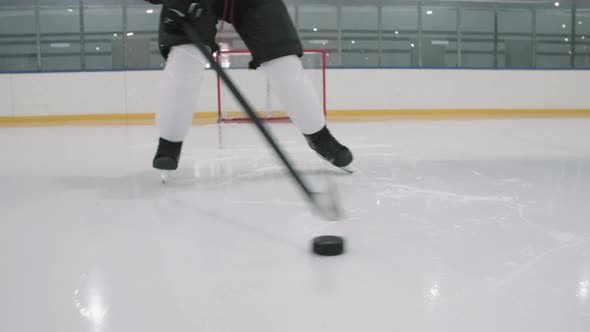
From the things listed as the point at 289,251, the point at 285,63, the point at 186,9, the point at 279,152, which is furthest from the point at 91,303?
the point at 285,63

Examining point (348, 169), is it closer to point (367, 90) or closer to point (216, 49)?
point (216, 49)

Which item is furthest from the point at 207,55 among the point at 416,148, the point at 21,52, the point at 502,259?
the point at 21,52

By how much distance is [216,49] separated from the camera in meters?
1.60

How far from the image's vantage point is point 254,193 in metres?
1.53

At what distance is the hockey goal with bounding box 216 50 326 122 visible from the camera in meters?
5.22

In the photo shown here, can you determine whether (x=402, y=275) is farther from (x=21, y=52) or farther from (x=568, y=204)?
(x=21, y=52)

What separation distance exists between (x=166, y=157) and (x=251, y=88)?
3864 mm

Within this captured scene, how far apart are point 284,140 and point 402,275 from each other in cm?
249

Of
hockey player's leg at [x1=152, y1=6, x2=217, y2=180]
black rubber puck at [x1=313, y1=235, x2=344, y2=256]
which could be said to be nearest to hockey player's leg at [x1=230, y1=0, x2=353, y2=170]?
hockey player's leg at [x1=152, y1=6, x2=217, y2=180]

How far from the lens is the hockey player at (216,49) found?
157cm

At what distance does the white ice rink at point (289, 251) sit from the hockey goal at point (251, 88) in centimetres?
327

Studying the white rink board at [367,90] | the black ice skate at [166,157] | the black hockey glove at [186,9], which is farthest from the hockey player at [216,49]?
the white rink board at [367,90]

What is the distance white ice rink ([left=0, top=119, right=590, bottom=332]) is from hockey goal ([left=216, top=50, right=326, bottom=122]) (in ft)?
10.7

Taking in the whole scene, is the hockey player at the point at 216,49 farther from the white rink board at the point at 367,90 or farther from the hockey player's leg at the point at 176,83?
the white rink board at the point at 367,90
